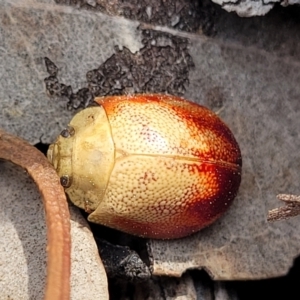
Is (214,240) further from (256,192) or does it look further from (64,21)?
(64,21)

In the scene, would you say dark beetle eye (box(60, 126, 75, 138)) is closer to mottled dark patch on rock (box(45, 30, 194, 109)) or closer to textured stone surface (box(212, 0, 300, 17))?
mottled dark patch on rock (box(45, 30, 194, 109))

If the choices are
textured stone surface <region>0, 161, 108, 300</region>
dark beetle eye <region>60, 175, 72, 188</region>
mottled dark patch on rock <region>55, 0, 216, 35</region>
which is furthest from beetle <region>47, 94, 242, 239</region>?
mottled dark patch on rock <region>55, 0, 216, 35</region>

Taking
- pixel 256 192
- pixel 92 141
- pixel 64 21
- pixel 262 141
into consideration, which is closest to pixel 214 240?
pixel 256 192

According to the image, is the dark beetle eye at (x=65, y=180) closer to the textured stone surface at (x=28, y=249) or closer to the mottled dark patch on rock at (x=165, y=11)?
the textured stone surface at (x=28, y=249)

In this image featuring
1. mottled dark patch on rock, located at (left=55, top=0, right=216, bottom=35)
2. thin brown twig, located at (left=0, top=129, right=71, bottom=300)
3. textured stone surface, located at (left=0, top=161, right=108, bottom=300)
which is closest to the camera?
thin brown twig, located at (left=0, top=129, right=71, bottom=300)

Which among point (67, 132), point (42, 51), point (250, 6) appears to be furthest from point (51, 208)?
point (250, 6)

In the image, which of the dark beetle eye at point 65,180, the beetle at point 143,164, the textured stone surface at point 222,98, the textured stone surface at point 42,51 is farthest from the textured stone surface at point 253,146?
the dark beetle eye at point 65,180

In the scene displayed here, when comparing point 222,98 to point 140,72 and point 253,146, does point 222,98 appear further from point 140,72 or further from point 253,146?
point 140,72
